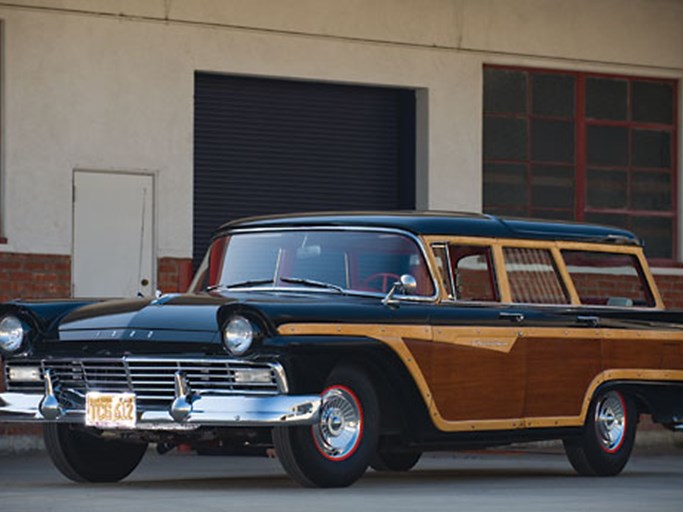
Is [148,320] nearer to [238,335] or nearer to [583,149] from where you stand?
[238,335]

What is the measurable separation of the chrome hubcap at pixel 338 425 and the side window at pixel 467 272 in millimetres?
1232

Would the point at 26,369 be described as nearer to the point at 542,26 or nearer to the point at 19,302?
the point at 19,302

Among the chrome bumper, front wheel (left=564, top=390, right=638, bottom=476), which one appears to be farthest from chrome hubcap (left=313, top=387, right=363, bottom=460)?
front wheel (left=564, top=390, right=638, bottom=476)

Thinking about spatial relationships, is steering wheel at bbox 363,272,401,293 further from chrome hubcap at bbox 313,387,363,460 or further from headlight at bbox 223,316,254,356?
headlight at bbox 223,316,254,356

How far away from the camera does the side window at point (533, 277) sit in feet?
40.6

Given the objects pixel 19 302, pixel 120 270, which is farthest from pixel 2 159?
pixel 19 302

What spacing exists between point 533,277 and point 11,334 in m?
3.44

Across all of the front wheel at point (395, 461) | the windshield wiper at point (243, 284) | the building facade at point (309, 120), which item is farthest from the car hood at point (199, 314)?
the building facade at point (309, 120)

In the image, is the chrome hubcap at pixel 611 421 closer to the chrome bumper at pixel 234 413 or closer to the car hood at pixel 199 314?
the car hood at pixel 199 314

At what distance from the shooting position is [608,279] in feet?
46.1

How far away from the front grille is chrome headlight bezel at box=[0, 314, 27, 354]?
27 centimetres

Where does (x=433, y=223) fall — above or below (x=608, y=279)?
above

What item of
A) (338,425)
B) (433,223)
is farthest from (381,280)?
(338,425)

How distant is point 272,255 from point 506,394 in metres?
1.70
